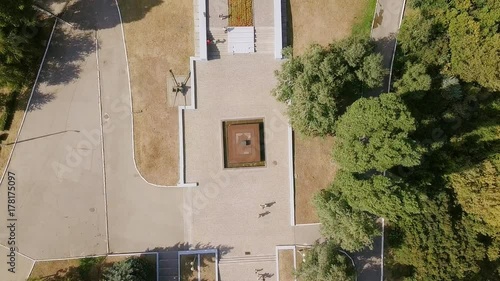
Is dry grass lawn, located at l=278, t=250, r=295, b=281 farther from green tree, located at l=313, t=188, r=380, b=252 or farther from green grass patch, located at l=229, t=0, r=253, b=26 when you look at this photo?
green grass patch, located at l=229, t=0, r=253, b=26

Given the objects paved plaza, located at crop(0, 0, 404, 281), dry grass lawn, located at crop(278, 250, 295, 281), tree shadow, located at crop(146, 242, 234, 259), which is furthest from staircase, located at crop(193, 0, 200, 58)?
dry grass lawn, located at crop(278, 250, 295, 281)

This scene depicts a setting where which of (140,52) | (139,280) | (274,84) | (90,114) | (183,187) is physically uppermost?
(140,52)

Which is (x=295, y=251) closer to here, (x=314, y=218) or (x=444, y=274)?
(x=314, y=218)

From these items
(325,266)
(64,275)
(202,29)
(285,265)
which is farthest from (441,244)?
(64,275)

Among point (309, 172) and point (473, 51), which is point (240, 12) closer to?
point (309, 172)

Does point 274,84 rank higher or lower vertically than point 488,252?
higher

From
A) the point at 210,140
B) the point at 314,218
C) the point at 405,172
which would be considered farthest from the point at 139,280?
the point at 405,172

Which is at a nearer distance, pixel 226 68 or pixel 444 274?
pixel 444 274

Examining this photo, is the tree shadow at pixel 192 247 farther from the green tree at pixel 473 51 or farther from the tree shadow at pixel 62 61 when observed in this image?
the green tree at pixel 473 51
